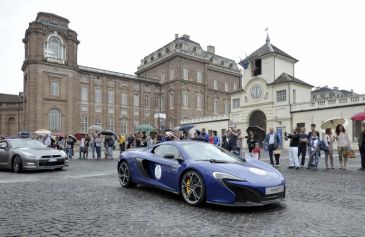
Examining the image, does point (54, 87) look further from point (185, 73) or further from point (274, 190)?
point (274, 190)

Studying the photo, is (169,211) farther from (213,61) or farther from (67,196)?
(213,61)

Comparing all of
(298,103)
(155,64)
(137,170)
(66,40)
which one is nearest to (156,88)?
(155,64)

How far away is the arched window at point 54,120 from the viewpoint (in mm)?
42406

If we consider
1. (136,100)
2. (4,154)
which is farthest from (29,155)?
(136,100)

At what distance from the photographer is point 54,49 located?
4334 centimetres

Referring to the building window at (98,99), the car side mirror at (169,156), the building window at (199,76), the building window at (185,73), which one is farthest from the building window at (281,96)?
the car side mirror at (169,156)

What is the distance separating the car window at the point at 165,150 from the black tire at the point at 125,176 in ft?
3.51

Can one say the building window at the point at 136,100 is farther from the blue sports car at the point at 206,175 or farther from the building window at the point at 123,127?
the blue sports car at the point at 206,175

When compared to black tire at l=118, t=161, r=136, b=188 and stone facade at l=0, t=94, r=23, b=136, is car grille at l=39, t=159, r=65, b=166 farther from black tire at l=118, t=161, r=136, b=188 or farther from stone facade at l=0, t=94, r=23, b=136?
stone facade at l=0, t=94, r=23, b=136

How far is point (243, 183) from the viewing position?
16.8ft

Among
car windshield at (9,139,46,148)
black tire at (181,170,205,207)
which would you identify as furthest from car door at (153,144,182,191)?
car windshield at (9,139,46,148)

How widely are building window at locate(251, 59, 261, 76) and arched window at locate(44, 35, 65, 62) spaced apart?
1064 inches

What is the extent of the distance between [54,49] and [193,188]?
43.4m

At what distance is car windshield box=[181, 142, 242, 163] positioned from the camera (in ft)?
20.3
